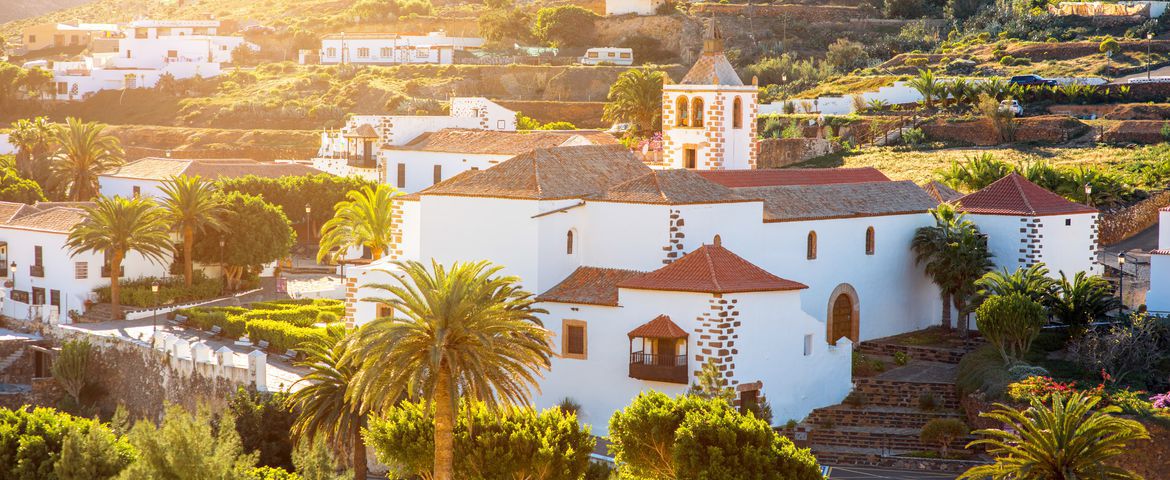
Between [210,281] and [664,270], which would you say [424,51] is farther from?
[664,270]

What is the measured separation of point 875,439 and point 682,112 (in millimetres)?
12832

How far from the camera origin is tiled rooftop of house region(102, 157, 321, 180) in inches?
2837

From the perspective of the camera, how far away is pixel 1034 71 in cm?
7644

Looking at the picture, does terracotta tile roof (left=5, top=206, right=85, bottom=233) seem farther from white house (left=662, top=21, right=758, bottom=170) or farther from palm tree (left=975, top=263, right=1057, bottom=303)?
palm tree (left=975, top=263, right=1057, bottom=303)

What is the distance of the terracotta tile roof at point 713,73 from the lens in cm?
4709

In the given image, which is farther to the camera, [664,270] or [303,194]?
[303,194]

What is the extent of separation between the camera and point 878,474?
36188 millimetres

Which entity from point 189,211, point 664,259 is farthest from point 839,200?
point 189,211

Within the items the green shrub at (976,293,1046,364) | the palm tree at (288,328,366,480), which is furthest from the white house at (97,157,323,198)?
the green shrub at (976,293,1046,364)

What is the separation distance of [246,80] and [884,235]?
66.1 m

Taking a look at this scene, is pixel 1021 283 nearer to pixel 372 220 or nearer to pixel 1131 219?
pixel 1131 219

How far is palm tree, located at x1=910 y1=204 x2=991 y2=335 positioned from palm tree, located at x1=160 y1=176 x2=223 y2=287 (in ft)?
81.4

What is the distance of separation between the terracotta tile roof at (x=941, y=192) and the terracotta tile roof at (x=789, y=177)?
170 centimetres

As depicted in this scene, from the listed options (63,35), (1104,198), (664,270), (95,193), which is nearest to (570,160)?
(664,270)
